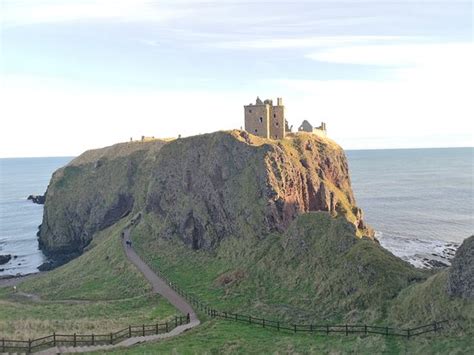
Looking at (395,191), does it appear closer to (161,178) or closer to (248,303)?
(161,178)

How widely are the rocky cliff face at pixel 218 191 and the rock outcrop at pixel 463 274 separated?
30.9 m

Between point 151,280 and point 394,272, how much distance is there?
33040 mm

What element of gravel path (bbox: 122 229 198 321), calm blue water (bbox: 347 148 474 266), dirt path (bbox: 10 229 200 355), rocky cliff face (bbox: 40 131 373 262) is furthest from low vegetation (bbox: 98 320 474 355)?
calm blue water (bbox: 347 148 474 266)

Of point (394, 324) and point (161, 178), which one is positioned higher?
point (161, 178)

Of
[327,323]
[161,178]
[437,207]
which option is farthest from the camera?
[437,207]

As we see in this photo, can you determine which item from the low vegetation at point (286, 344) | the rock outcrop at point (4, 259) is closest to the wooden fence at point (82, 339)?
the low vegetation at point (286, 344)

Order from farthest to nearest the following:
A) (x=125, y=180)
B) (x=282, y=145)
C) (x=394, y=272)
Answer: (x=125, y=180) < (x=282, y=145) < (x=394, y=272)

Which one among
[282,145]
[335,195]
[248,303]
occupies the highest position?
[282,145]

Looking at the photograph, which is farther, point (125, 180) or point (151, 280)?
point (125, 180)

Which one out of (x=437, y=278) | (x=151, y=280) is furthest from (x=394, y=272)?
(x=151, y=280)

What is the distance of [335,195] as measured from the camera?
8888cm

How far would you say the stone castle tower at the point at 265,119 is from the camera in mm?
86562

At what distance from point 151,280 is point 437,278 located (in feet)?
124

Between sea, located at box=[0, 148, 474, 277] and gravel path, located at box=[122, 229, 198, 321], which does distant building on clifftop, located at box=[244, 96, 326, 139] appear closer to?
gravel path, located at box=[122, 229, 198, 321]
